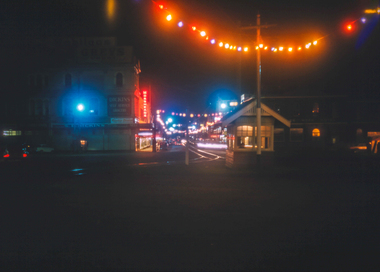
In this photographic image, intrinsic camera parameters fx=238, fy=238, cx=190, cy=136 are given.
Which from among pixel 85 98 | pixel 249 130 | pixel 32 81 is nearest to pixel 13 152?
pixel 85 98

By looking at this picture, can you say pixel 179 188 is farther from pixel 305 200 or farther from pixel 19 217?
pixel 19 217

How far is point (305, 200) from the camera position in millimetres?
7867

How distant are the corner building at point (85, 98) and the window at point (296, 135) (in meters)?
20.9

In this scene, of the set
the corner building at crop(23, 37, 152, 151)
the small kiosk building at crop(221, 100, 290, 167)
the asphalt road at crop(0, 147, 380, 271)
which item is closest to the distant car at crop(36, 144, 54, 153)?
the corner building at crop(23, 37, 152, 151)

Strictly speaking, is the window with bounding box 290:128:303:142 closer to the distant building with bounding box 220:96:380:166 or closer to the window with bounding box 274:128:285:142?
the distant building with bounding box 220:96:380:166

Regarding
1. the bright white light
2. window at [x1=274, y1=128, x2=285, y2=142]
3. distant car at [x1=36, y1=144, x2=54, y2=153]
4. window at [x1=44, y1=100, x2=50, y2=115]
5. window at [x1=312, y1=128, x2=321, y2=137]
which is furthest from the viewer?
window at [x1=44, y1=100, x2=50, y2=115]

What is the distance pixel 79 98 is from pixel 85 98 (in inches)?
35.4

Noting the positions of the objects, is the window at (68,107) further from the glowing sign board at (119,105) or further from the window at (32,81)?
the glowing sign board at (119,105)

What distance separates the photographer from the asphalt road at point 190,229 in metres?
4.05

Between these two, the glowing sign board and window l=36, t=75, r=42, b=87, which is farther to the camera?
window l=36, t=75, r=42, b=87

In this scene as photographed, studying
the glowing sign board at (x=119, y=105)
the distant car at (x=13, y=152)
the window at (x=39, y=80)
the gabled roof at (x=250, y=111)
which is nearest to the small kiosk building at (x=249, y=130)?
the gabled roof at (x=250, y=111)

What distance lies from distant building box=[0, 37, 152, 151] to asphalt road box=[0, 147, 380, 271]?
28.6 meters

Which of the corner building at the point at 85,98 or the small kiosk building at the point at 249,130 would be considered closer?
the small kiosk building at the point at 249,130

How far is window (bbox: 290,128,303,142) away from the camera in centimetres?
3297
